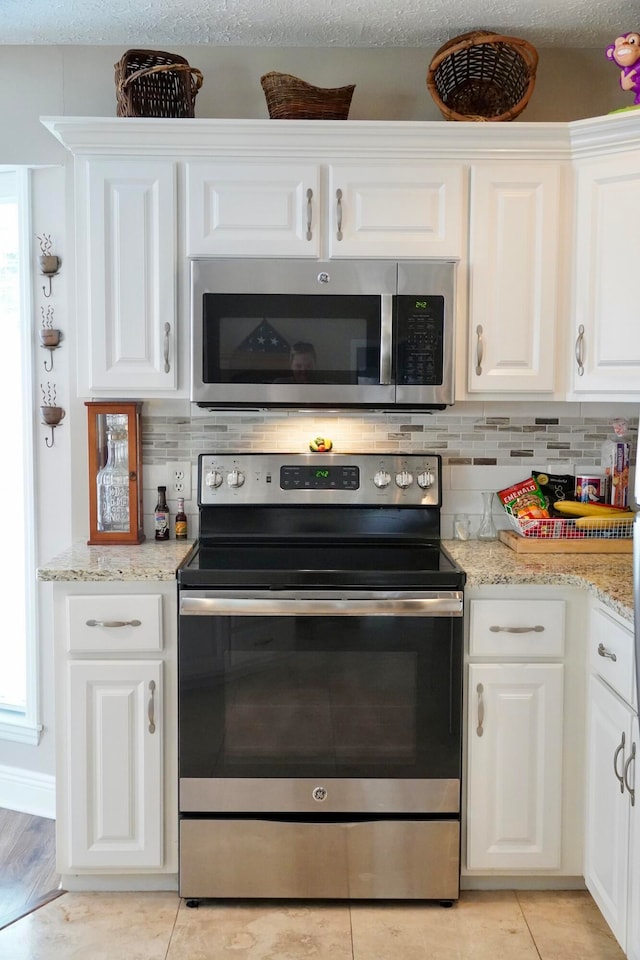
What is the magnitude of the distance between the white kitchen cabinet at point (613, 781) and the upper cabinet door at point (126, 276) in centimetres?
144

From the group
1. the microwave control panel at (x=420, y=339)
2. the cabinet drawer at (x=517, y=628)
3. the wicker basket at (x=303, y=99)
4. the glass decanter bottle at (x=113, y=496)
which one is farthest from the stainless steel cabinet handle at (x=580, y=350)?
the glass decanter bottle at (x=113, y=496)

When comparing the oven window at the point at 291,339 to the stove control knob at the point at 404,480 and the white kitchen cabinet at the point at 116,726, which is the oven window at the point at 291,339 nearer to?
the stove control knob at the point at 404,480

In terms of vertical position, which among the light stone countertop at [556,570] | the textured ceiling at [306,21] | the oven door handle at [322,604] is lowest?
the oven door handle at [322,604]

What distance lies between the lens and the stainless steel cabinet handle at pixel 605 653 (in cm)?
202

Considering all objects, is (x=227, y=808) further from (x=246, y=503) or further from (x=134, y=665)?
(x=246, y=503)

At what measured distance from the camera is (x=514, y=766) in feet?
7.45

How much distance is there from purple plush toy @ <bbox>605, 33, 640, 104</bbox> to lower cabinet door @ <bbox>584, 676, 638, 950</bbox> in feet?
5.63

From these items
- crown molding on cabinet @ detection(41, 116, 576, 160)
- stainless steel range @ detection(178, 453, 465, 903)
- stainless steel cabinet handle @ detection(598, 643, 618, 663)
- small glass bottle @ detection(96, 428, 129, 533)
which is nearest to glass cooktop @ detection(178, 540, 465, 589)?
stainless steel range @ detection(178, 453, 465, 903)

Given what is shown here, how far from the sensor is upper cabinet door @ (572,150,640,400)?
2402 millimetres

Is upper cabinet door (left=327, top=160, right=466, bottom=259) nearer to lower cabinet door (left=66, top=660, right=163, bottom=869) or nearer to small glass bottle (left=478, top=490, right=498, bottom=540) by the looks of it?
small glass bottle (left=478, top=490, right=498, bottom=540)

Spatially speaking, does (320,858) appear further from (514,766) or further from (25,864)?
(25,864)

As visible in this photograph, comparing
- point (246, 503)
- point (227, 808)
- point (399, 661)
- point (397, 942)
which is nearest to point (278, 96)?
point (246, 503)

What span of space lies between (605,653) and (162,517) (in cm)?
141

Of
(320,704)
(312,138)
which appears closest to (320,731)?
(320,704)
